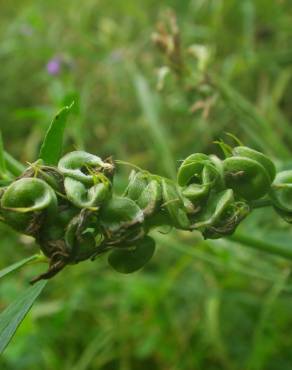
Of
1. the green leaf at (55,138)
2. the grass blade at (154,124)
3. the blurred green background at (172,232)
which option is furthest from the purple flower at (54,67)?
the green leaf at (55,138)

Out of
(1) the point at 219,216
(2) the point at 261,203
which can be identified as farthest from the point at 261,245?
(1) the point at 219,216

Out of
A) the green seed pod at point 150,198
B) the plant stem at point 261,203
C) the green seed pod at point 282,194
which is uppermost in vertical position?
the green seed pod at point 150,198

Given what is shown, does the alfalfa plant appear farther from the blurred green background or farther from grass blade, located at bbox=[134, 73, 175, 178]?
grass blade, located at bbox=[134, 73, 175, 178]

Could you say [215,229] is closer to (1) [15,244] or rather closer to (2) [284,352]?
(2) [284,352]

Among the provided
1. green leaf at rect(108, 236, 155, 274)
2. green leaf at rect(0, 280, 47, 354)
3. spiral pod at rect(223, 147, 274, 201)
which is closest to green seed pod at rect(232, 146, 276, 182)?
spiral pod at rect(223, 147, 274, 201)

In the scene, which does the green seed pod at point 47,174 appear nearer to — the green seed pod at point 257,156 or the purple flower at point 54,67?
the green seed pod at point 257,156

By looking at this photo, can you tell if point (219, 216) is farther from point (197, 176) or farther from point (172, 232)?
point (172, 232)

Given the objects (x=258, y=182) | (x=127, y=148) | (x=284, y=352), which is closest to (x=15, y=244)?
(x=127, y=148)
